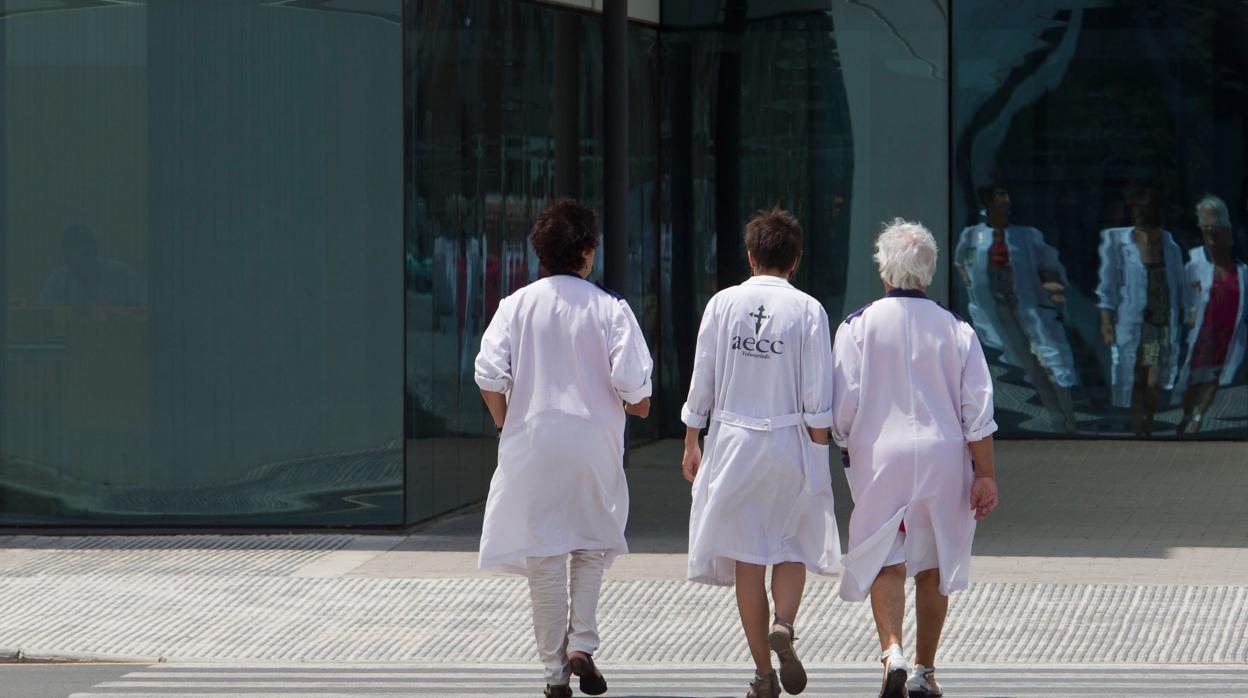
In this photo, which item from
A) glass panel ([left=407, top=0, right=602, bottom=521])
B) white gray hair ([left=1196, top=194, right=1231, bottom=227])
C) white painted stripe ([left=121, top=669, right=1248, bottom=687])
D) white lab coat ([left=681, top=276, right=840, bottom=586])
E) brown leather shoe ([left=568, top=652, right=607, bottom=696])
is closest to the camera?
white lab coat ([left=681, top=276, right=840, bottom=586])

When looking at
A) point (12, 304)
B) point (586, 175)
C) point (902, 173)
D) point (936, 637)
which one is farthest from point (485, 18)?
point (936, 637)

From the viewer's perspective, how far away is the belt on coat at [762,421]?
680 cm

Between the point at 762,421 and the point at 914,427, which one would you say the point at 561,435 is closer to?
the point at 762,421

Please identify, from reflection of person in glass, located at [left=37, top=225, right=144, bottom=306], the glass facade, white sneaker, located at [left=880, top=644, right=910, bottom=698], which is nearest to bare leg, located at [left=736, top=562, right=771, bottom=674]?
white sneaker, located at [left=880, top=644, right=910, bottom=698]

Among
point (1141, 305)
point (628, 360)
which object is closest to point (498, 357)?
point (628, 360)

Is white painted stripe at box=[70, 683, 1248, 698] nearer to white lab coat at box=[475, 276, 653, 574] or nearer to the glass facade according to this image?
white lab coat at box=[475, 276, 653, 574]

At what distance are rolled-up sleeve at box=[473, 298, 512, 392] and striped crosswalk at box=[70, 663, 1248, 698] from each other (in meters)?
1.12

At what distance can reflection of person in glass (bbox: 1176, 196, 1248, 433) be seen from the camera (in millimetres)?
16562

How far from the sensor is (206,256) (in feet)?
36.2

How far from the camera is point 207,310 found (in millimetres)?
11047

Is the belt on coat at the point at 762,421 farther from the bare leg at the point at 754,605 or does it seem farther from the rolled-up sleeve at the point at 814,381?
the bare leg at the point at 754,605

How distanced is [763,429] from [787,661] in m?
0.79

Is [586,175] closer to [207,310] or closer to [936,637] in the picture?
[207,310]

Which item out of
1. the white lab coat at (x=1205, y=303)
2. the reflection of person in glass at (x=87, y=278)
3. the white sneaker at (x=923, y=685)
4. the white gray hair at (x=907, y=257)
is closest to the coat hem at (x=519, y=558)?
the white sneaker at (x=923, y=685)
